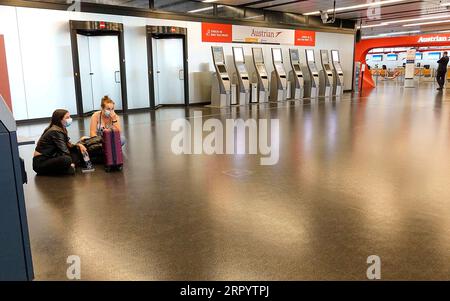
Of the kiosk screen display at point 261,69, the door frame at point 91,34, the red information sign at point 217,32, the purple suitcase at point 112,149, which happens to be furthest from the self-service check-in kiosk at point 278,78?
the purple suitcase at point 112,149

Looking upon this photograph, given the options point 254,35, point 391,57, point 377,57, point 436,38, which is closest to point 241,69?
point 254,35

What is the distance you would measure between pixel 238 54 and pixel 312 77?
3363 millimetres

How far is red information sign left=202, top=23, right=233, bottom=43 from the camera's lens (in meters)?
11.7

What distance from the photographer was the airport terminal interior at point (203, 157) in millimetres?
2393

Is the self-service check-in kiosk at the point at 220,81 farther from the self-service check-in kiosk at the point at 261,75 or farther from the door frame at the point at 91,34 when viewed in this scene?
the door frame at the point at 91,34

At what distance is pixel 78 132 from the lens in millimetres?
7242

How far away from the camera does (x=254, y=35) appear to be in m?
12.8

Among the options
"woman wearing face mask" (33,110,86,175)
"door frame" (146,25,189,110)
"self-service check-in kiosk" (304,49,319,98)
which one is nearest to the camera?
"woman wearing face mask" (33,110,86,175)

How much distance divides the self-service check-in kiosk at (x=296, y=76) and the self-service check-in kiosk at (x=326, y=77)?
1374mm

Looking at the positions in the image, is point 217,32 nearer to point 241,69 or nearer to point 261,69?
point 241,69

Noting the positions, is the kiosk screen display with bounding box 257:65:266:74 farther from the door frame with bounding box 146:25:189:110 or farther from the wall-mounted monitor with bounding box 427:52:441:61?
the wall-mounted monitor with bounding box 427:52:441:61

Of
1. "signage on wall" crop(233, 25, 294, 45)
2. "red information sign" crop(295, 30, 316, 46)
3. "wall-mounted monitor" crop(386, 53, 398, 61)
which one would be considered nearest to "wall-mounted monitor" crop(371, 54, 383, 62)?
"wall-mounted monitor" crop(386, 53, 398, 61)

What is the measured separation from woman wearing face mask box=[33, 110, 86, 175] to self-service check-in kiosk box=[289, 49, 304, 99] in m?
10.2
